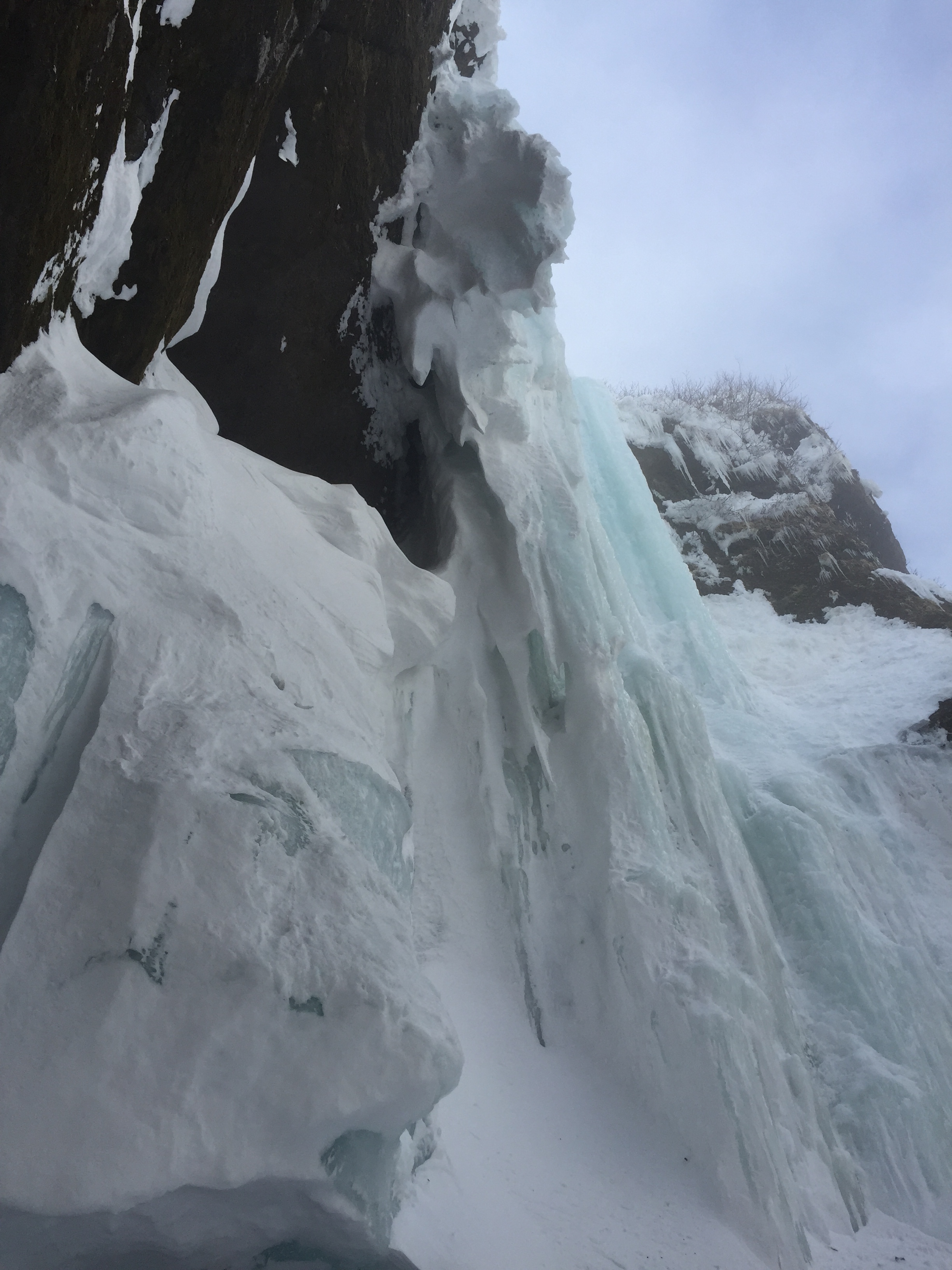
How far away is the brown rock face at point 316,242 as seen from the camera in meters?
4.89

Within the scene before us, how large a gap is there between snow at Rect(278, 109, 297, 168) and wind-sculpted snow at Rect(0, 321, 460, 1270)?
2474 mm

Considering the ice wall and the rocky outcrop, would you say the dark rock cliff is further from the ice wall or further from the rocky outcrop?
the rocky outcrop

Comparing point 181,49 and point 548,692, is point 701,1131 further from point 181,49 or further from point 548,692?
point 181,49

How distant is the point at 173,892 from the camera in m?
2.18

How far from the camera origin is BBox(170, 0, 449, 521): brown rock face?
4.89 meters

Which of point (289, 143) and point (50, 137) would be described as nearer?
point (50, 137)

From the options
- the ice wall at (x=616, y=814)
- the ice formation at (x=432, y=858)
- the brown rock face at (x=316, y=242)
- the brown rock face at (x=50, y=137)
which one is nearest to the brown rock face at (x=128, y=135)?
the brown rock face at (x=50, y=137)

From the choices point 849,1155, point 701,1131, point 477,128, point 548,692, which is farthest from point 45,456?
point 849,1155

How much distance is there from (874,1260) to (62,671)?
379 cm

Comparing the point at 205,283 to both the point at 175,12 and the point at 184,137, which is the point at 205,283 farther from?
the point at 175,12

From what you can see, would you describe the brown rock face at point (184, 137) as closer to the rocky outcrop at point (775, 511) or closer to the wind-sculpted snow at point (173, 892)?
the wind-sculpted snow at point (173, 892)

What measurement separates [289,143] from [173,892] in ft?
14.0

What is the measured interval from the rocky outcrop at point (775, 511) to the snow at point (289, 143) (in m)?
6.85

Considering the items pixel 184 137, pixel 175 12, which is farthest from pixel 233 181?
pixel 175 12
